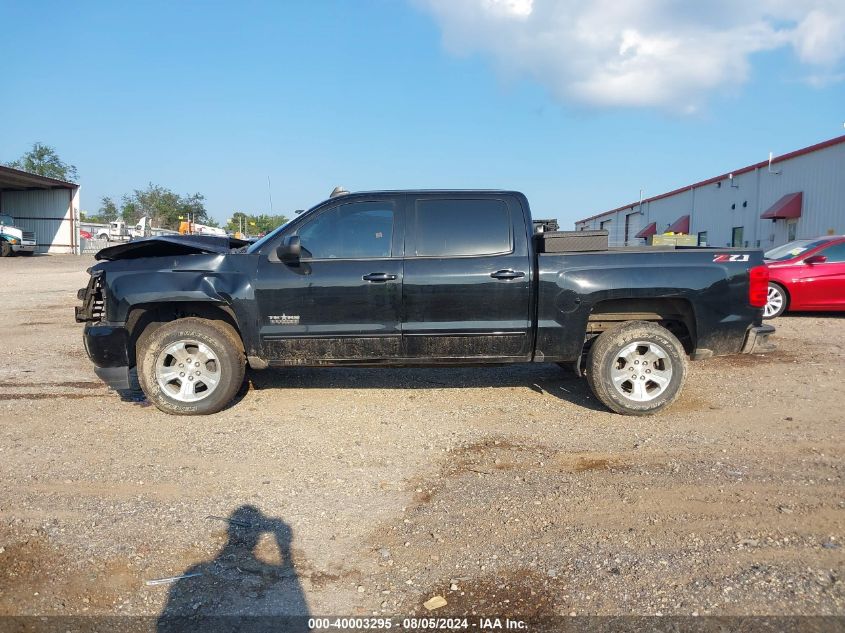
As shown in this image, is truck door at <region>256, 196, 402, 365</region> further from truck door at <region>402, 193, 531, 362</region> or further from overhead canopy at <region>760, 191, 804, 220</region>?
overhead canopy at <region>760, 191, 804, 220</region>

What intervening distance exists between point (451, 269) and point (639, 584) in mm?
2987

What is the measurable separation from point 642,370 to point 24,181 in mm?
37968

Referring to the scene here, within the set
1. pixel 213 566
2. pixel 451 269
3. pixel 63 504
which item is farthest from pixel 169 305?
pixel 213 566

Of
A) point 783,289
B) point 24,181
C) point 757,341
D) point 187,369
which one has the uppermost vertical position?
point 24,181

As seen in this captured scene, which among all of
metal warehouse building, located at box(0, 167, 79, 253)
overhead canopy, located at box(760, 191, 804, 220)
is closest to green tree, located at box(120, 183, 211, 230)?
metal warehouse building, located at box(0, 167, 79, 253)

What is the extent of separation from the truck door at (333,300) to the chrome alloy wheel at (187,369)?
1.64 ft

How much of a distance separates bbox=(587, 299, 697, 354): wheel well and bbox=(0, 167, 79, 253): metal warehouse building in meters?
38.7

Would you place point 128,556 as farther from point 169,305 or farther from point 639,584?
point 169,305

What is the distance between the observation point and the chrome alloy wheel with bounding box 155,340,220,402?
17.1 ft

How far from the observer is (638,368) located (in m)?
5.23

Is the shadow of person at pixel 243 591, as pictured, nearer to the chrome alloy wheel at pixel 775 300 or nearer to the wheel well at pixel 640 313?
the wheel well at pixel 640 313

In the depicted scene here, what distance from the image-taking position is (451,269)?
517cm

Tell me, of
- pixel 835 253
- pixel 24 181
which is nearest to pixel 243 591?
pixel 835 253

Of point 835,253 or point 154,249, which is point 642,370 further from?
point 835,253
